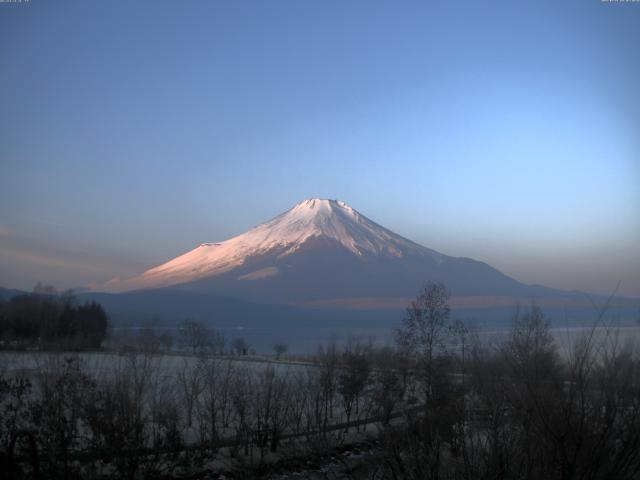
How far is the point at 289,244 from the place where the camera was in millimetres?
128125

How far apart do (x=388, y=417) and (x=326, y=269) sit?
365 ft

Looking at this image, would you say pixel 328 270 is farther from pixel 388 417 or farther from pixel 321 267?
pixel 388 417

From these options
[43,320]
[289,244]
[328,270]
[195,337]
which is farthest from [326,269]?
[43,320]

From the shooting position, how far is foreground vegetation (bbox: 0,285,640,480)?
4.33 metres

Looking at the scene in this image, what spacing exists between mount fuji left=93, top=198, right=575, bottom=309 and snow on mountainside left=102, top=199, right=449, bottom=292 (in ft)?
0.74

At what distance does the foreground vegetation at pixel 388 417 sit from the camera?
4.33 m

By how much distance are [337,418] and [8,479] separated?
18.0 meters

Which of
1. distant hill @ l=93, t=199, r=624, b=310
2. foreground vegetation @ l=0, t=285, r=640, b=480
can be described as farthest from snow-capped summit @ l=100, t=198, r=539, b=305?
foreground vegetation @ l=0, t=285, r=640, b=480

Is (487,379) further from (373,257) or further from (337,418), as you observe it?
(373,257)

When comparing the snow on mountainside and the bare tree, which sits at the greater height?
the snow on mountainside

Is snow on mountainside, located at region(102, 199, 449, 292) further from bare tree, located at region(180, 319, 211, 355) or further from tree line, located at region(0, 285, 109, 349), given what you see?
Answer: tree line, located at region(0, 285, 109, 349)

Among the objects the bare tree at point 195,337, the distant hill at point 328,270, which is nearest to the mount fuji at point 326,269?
the distant hill at point 328,270

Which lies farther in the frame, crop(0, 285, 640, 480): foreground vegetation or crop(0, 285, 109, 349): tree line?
crop(0, 285, 109, 349): tree line

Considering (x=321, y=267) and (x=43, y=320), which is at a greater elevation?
(x=321, y=267)
